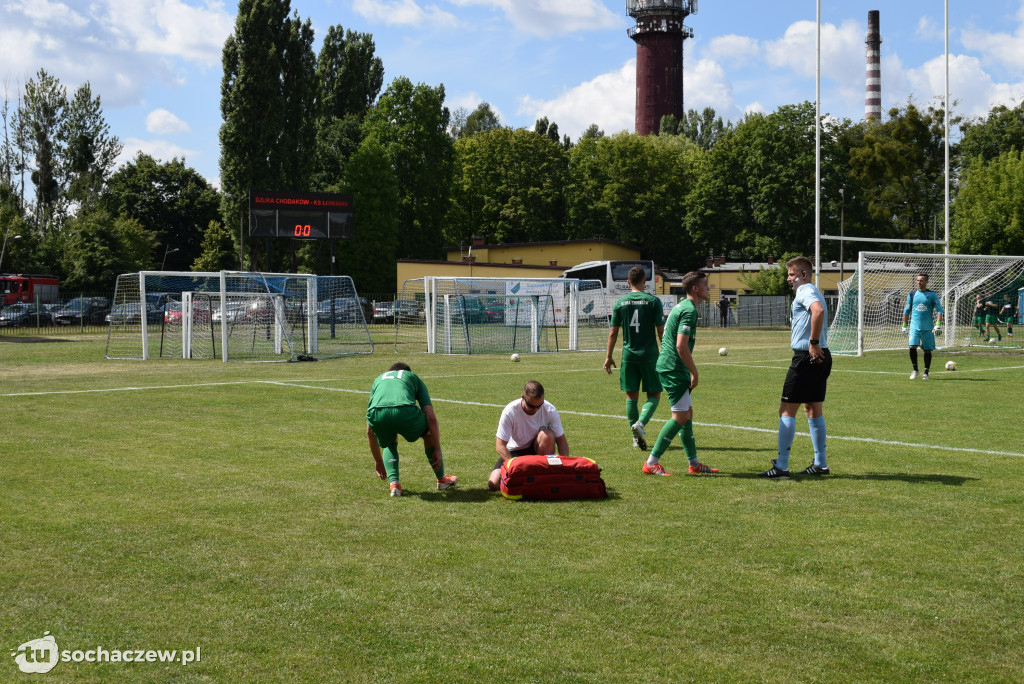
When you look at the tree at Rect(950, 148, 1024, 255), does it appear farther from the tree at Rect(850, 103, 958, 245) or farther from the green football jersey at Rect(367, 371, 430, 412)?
the green football jersey at Rect(367, 371, 430, 412)

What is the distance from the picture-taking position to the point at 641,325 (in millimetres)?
10023

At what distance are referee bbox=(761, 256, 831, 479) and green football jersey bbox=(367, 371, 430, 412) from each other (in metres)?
3.09

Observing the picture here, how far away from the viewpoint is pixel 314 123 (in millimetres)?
61625

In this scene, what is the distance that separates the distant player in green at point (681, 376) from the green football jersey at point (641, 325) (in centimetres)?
A: 113

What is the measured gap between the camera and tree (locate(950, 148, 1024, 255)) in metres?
57.8

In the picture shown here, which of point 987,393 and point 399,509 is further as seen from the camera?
point 987,393

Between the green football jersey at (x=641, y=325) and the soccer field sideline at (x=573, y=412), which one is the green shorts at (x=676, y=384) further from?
the soccer field sideline at (x=573, y=412)

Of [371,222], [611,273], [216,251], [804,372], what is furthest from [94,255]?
[804,372]

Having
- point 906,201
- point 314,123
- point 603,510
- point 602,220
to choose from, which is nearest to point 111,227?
point 314,123

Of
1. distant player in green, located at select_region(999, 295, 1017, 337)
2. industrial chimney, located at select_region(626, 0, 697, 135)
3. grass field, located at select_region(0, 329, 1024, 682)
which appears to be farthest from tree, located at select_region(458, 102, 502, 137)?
grass field, located at select_region(0, 329, 1024, 682)

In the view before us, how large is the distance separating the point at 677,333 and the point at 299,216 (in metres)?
38.0

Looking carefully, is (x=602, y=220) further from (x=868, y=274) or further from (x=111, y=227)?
(x=868, y=274)

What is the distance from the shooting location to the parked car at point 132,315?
34.8 metres

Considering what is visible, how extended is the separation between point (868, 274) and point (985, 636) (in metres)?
28.0
